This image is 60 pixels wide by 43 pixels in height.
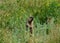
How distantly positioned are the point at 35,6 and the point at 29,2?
10.7 inches

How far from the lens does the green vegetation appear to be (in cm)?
657

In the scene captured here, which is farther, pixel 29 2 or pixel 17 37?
pixel 29 2

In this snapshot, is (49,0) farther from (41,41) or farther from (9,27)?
(41,41)

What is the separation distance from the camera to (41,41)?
654 cm

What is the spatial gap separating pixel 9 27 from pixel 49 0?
204 centimetres

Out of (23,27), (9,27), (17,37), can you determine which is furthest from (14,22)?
(17,37)

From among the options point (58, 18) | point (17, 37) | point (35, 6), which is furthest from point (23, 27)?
point (35, 6)

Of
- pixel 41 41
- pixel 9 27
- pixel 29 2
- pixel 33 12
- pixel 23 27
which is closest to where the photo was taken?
pixel 41 41

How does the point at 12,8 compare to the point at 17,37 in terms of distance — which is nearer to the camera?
the point at 17,37

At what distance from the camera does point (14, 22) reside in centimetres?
796

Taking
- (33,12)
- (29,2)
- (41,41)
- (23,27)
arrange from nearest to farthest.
→ (41,41), (23,27), (33,12), (29,2)

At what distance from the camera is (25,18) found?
8.15 m

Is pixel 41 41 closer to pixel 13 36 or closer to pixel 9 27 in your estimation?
pixel 13 36

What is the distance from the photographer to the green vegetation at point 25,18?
657 cm
